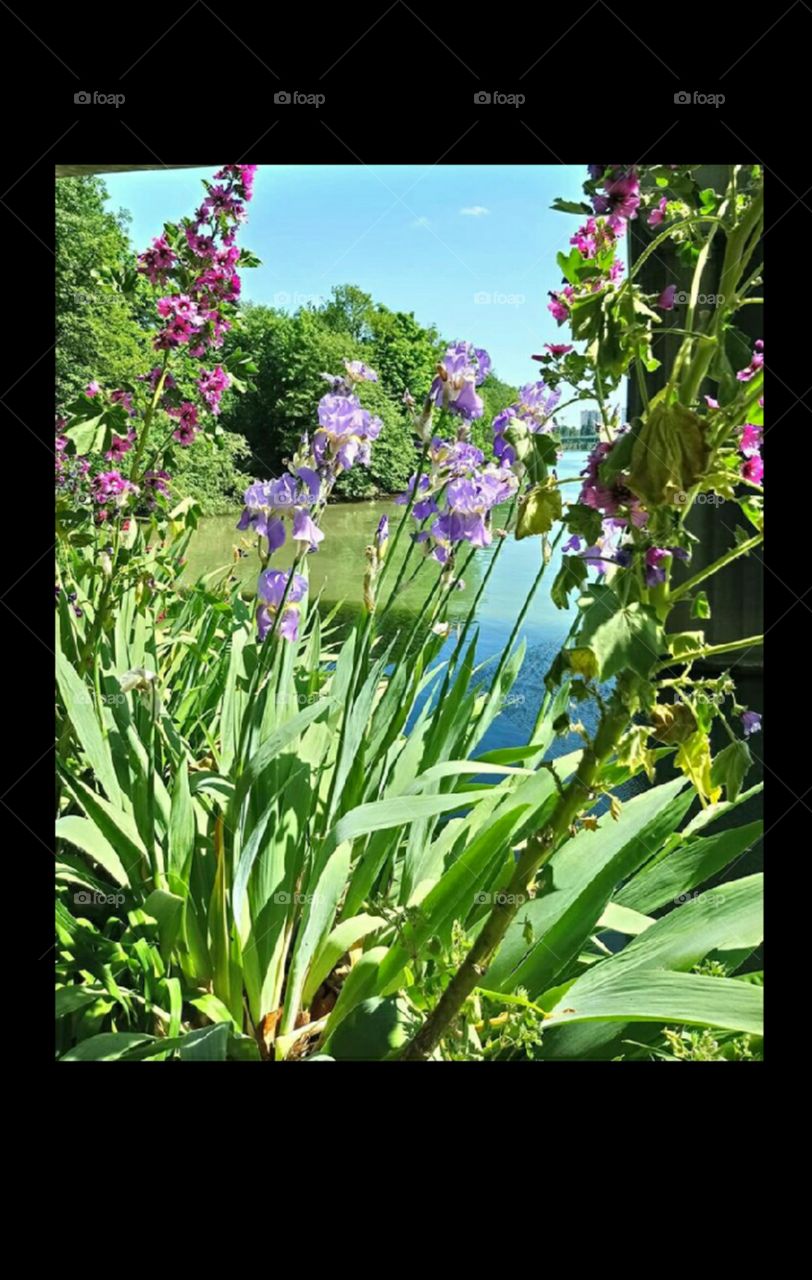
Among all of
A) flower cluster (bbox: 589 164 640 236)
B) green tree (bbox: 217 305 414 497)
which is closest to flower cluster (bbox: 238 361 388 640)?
green tree (bbox: 217 305 414 497)

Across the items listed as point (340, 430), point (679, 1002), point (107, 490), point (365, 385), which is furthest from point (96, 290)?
point (679, 1002)

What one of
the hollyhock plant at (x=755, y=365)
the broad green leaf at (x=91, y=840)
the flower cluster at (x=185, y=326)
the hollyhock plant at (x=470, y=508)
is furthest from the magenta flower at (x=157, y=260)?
the hollyhock plant at (x=755, y=365)

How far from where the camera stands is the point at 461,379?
3.67 ft

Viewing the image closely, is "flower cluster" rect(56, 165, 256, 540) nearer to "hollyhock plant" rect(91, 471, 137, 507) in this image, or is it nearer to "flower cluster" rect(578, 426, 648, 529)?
"hollyhock plant" rect(91, 471, 137, 507)

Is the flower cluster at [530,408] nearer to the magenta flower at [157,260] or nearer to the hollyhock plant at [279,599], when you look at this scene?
the hollyhock plant at [279,599]

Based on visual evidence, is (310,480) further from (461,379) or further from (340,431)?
(461,379)

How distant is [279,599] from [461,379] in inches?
13.0

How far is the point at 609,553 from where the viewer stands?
1115 mm

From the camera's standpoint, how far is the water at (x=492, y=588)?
1457 millimetres

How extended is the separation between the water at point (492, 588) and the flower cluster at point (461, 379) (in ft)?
0.42

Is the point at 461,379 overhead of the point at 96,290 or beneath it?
beneath
